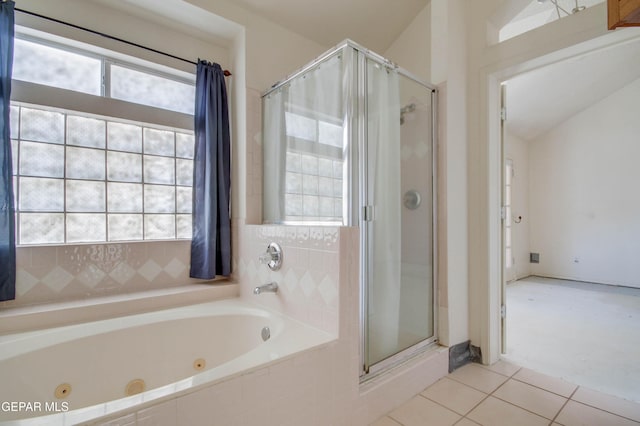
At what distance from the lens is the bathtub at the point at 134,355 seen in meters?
1.10

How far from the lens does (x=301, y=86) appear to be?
1825 mm

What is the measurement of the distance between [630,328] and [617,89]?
3.61 meters

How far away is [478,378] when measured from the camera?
182 centimetres

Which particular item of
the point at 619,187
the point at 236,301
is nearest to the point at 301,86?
the point at 236,301

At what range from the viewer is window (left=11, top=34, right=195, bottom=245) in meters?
1.61

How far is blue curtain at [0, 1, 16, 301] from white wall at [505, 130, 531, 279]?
5504mm

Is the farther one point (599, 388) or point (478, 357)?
point (478, 357)

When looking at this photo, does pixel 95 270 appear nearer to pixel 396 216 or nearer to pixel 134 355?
pixel 134 355

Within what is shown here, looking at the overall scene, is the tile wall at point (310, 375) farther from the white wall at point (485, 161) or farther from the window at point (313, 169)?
the white wall at point (485, 161)

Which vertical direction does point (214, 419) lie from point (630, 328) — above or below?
above

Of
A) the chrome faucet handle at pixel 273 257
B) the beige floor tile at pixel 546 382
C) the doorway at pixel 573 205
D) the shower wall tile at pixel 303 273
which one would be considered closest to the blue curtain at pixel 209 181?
the shower wall tile at pixel 303 273

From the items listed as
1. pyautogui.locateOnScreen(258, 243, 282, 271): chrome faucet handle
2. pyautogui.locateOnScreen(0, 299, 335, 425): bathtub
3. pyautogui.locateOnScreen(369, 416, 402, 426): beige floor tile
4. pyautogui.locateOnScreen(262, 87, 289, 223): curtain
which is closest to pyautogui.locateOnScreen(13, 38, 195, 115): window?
pyautogui.locateOnScreen(262, 87, 289, 223): curtain

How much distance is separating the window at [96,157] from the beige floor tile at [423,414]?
5.76 feet

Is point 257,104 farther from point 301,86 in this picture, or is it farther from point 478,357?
point 478,357
